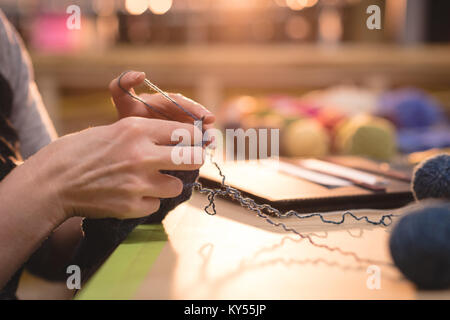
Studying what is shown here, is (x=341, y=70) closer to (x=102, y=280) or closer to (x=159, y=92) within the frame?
(x=159, y=92)

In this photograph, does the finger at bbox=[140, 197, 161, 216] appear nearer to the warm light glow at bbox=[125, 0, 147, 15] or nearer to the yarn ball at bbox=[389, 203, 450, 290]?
the yarn ball at bbox=[389, 203, 450, 290]

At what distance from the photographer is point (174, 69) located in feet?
8.81

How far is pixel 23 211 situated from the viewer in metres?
0.42

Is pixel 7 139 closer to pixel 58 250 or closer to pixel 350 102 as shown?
pixel 58 250

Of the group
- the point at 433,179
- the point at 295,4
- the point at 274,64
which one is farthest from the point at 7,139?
the point at 295,4

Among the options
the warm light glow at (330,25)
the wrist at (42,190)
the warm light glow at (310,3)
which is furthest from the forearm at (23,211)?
the warm light glow at (330,25)

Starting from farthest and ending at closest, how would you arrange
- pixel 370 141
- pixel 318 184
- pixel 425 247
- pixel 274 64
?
1. pixel 274 64
2. pixel 370 141
3. pixel 318 184
4. pixel 425 247

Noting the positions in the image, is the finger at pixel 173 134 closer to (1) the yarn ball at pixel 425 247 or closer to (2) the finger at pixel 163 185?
(2) the finger at pixel 163 185

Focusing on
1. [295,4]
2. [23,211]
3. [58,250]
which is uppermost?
[295,4]

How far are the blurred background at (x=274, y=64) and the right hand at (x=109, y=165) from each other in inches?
27.0

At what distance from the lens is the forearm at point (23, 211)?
412 millimetres

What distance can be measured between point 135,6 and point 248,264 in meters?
3.25
